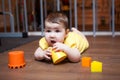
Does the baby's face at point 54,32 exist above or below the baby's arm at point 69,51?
above

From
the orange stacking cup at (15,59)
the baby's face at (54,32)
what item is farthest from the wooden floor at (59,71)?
the baby's face at (54,32)

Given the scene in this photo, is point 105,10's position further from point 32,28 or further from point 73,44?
point 73,44

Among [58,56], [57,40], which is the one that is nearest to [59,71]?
[58,56]

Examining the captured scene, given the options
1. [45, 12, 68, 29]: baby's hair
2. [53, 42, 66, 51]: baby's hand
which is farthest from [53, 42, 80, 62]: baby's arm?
[45, 12, 68, 29]: baby's hair

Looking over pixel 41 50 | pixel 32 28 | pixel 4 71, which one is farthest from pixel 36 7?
pixel 4 71

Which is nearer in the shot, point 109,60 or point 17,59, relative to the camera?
point 17,59

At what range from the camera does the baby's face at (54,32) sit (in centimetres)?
121

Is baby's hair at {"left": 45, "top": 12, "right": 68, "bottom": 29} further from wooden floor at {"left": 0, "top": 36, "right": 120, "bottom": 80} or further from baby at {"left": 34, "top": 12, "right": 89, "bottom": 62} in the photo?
wooden floor at {"left": 0, "top": 36, "right": 120, "bottom": 80}

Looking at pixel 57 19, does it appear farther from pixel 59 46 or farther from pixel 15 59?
pixel 15 59

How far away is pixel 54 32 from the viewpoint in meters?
1.21

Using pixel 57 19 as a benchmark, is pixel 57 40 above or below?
below

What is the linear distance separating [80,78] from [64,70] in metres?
0.14

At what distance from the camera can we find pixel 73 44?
48.2 inches

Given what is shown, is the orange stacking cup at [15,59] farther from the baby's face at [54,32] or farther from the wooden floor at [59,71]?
the baby's face at [54,32]
